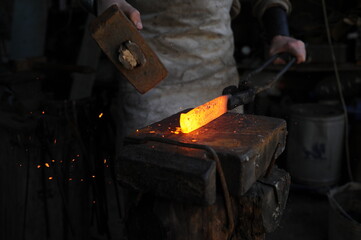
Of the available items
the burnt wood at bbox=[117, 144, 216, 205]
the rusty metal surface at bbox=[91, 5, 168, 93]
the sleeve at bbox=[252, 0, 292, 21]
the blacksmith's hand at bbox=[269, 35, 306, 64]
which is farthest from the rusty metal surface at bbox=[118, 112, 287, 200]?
the sleeve at bbox=[252, 0, 292, 21]

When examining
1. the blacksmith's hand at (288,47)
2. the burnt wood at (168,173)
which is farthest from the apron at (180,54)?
the burnt wood at (168,173)

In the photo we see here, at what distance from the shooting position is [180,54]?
6.20ft

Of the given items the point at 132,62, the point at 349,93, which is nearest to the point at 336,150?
the point at 349,93

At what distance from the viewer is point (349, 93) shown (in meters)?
3.63

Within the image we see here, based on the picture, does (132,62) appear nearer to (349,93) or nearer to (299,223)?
(299,223)

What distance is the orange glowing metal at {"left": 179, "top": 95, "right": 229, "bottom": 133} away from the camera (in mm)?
1118

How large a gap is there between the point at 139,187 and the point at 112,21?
53 centimetres

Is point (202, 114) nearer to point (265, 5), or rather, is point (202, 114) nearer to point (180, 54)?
point (180, 54)

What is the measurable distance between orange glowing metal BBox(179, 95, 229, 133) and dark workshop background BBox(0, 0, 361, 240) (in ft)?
3.74

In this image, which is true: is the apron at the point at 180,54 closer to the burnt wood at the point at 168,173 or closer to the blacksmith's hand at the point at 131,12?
the blacksmith's hand at the point at 131,12

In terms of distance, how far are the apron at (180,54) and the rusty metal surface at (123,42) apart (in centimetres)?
58

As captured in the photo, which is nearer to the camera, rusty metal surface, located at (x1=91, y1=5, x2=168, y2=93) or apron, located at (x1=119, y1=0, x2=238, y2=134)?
rusty metal surface, located at (x1=91, y1=5, x2=168, y2=93)

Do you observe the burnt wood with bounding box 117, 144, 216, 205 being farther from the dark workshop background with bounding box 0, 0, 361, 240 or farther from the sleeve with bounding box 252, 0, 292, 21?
the sleeve with bounding box 252, 0, 292, 21

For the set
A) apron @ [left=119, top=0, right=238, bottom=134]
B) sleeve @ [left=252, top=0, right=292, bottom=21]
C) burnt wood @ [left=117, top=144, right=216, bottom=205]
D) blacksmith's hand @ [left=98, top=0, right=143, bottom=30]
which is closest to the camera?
burnt wood @ [left=117, top=144, right=216, bottom=205]
